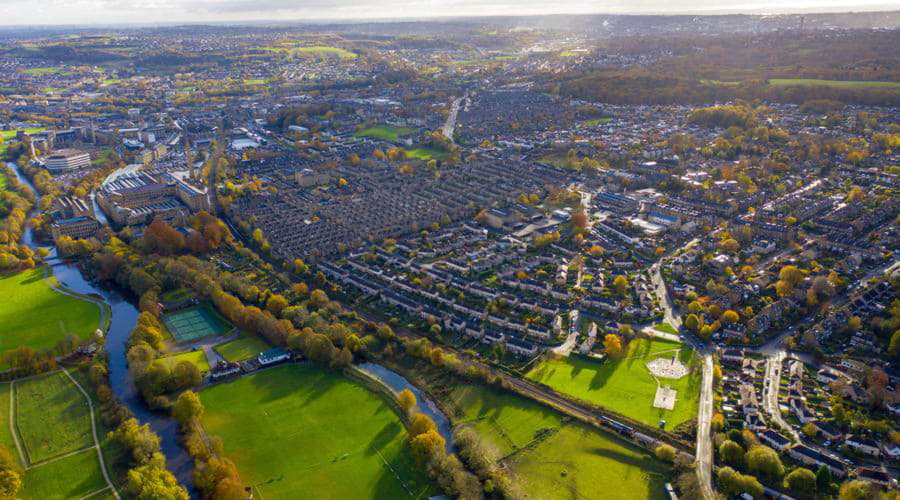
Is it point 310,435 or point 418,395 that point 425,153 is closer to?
point 418,395

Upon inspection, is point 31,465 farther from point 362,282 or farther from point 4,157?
point 4,157

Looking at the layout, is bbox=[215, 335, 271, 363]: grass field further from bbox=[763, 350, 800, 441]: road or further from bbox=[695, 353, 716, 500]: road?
bbox=[763, 350, 800, 441]: road

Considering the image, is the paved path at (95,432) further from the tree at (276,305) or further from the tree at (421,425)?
the tree at (421,425)

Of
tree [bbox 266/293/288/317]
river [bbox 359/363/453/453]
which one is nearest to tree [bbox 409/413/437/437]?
river [bbox 359/363/453/453]

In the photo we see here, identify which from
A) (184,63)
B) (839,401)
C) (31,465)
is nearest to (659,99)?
(839,401)

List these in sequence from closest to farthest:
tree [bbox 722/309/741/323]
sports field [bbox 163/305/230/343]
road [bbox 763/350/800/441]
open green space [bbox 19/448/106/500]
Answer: open green space [bbox 19/448/106/500] < road [bbox 763/350/800/441] < tree [bbox 722/309/741/323] < sports field [bbox 163/305/230/343]

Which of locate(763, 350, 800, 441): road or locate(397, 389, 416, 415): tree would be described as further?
locate(397, 389, 416, 415): tree

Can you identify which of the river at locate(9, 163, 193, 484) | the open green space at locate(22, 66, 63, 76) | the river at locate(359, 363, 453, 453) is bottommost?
the river at locate(9, 163, 193, 484)

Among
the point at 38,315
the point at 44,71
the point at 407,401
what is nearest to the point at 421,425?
the point at 407,401
